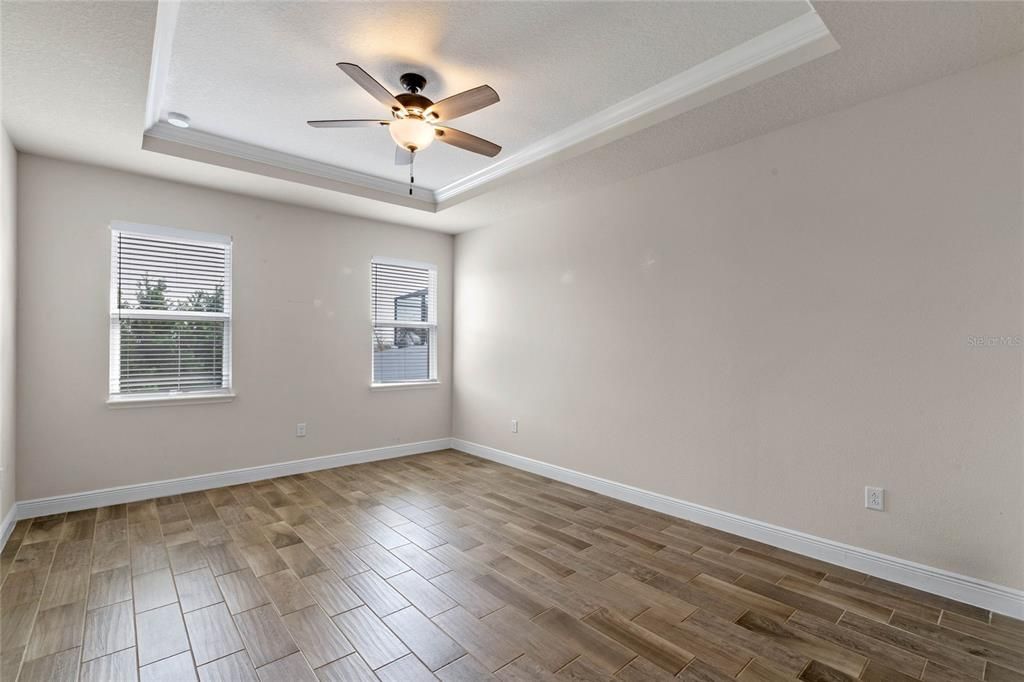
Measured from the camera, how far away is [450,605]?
233cm

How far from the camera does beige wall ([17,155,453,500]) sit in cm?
350

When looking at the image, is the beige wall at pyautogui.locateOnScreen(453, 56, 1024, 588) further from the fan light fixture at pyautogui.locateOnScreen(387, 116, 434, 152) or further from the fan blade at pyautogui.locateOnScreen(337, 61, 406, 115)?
the fan blade at pyautogui.locateOnScreen(337, 61, 406, 115)

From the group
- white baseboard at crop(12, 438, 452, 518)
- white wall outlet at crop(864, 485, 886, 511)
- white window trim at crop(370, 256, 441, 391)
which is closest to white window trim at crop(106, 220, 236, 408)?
white baseboard at crop(12, 438, 452, 518)

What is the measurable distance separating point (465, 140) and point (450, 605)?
2.54 meters

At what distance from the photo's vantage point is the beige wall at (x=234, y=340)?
3502mm

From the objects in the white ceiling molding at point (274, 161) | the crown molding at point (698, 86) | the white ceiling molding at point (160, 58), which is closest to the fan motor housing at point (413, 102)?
the white ceiling molding at point (160, 58)

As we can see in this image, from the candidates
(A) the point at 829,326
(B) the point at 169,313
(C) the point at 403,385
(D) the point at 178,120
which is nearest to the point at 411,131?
(D) the point at 178,120

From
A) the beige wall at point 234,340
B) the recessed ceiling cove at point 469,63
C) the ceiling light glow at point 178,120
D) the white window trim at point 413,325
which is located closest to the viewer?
the recessed ceiling cove at point 469,63

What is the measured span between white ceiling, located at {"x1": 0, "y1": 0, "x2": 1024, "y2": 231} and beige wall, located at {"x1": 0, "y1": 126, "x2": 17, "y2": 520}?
246 mm

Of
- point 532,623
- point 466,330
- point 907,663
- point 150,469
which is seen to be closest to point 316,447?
point 150,469

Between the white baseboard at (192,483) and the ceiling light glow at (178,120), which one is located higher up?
the ceiling light glow at (178,120)

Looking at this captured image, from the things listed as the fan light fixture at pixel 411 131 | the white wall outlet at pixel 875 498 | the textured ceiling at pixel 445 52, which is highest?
the textured ceiling at pixel 445 52

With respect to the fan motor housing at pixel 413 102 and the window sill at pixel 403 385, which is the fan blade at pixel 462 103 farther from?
the window sill at pixel 403 385

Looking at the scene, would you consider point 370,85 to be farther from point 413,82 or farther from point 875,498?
point 875,498
